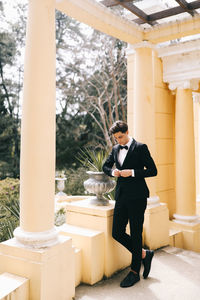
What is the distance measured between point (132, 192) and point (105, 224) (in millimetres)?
711

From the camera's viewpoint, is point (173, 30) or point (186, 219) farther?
point (186, 219)

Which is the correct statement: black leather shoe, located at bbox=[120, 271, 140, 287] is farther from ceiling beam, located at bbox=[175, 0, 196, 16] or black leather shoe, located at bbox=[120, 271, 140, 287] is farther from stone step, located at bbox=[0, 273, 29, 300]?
ceiling beam, located at bbox=[175, 0, 196, 16]

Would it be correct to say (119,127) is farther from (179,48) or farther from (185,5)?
(179,48)

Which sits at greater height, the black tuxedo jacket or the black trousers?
the black tuxedo jacket

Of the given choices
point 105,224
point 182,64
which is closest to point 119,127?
point 105,224

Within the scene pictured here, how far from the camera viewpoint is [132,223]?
3717mm

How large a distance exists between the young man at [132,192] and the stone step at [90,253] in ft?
0.90

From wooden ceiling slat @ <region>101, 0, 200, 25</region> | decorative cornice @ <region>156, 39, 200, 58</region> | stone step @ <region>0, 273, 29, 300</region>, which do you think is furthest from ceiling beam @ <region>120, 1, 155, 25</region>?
stone step @ <region>0, 273, 29, 300</region>

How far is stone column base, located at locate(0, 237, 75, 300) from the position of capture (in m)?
2.97

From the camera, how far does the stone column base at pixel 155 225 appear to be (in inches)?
202

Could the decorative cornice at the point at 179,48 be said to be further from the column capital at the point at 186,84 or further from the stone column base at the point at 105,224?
the stone column base at the point at 105,224

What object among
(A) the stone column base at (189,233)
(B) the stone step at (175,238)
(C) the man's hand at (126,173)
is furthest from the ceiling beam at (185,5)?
(A) the stone column base at (189,233)

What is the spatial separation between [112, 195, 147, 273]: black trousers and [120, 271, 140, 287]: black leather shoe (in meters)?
0.08

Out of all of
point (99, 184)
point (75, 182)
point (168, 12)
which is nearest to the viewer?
point (99, 184)
